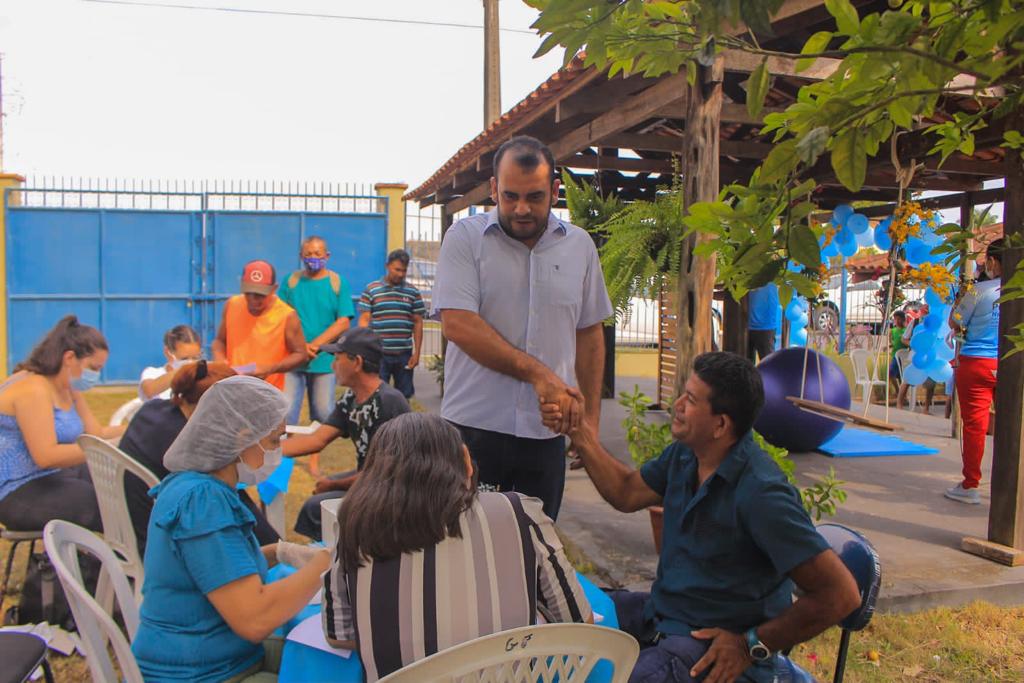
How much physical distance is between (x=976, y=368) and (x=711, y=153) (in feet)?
8.51

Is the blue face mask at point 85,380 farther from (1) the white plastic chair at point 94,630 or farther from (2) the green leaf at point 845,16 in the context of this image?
(2) the green leaf at point 845,16

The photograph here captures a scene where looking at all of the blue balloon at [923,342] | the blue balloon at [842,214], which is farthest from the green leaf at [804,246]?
the blue balloon at [923,342]

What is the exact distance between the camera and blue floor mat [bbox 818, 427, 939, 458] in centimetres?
680

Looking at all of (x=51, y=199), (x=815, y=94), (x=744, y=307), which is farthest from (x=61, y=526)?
(x=51, y=199)

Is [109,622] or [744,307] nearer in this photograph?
[109,622]

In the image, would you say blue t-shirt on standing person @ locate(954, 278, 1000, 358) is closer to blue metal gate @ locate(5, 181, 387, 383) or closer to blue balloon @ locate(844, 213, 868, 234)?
blue balloon @ locate(844, 213, 868, 234)

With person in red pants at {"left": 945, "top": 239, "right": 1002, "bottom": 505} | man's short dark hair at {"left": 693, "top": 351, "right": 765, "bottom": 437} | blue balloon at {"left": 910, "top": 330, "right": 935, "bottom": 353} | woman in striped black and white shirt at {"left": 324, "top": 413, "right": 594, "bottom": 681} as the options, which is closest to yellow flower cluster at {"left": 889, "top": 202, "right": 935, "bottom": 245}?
person in red pants at {"left": 945, "top": 239, "right": 1002, "bottom": 505}

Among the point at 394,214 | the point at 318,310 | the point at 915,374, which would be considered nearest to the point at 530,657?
the point at 318,310

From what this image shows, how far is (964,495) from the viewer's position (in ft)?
17.4

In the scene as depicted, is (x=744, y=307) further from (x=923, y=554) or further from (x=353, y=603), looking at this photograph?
(x=353, y=603)

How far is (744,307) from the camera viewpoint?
8.88m

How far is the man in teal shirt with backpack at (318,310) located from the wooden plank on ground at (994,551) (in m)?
4.26

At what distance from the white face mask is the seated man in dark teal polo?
2.77 feet

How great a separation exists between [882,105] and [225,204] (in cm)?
1230
